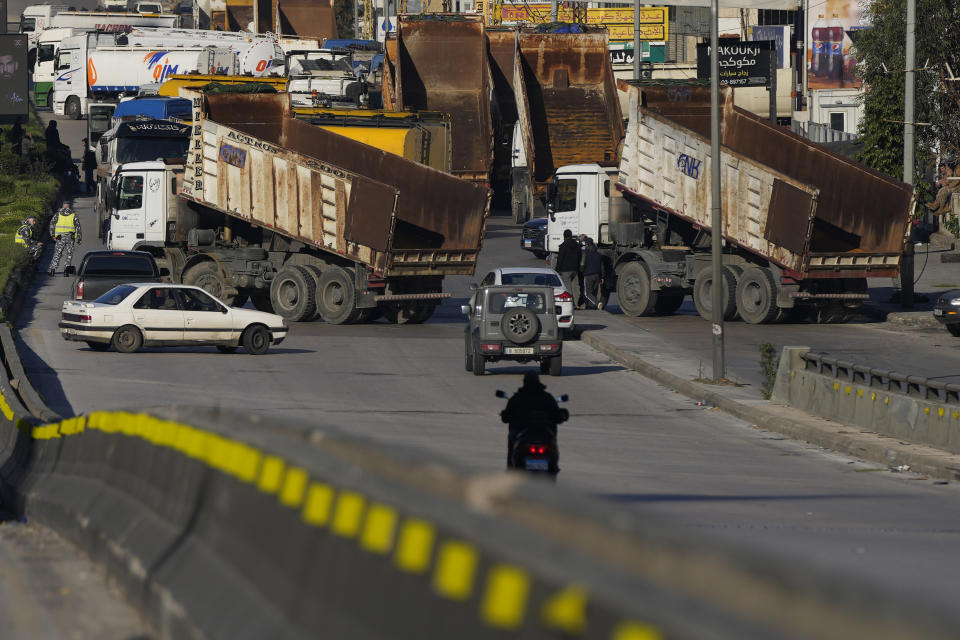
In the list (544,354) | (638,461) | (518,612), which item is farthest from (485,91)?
(518,612)

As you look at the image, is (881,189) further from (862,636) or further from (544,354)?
(862,636)

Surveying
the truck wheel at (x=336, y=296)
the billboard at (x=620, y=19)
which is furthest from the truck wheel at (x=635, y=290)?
the billboard at (x=620, y=19)

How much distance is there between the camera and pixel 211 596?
594 cm

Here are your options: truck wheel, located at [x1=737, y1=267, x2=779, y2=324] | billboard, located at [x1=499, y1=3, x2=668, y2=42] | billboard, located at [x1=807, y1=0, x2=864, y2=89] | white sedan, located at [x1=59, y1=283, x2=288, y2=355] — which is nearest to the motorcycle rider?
white sedan, located at [x1=59, y1=283, x2=288, y2=355]

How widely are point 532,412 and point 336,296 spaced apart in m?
18.8

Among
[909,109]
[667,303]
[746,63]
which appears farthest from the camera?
[746,63]

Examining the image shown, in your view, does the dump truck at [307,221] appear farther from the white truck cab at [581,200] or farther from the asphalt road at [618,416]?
the white truck cab at [581,200]

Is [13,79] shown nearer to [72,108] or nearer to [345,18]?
[72,108]

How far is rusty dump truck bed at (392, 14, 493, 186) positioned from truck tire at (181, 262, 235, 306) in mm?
18082

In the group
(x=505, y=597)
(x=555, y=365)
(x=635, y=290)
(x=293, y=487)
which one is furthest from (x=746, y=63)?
(x=505, y=597)

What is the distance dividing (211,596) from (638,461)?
11267 mm

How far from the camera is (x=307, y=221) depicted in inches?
1213

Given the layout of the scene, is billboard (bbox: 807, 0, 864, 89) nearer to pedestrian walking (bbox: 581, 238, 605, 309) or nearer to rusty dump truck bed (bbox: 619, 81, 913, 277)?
pedestrian walking (bbox: 581, 238, 605, 309)

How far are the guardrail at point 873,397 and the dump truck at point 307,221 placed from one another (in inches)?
423
